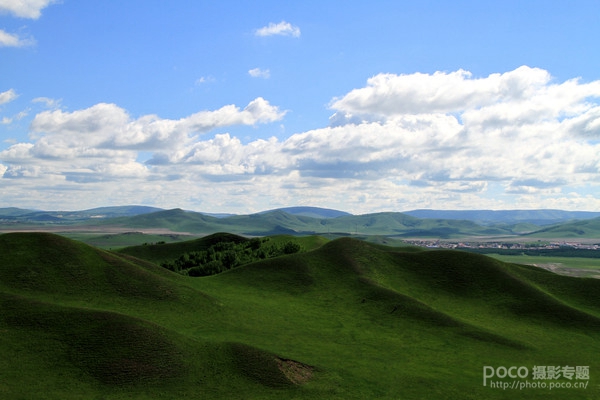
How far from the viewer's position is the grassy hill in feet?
131

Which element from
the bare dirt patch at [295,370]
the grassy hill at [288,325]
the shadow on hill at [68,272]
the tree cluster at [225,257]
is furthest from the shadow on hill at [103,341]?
the tree cluster at [225,257]

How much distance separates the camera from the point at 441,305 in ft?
240

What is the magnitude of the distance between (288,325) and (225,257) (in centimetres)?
5607

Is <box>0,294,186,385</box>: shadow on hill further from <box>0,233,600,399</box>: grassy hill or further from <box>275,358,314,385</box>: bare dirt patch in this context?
<box>275,358,314,385</box>: bare dirt patch

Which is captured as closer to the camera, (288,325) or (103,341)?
(103,341)

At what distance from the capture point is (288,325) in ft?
192

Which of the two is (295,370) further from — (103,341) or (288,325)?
(103,341)

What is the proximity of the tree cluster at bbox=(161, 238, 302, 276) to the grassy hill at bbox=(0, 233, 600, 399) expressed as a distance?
20.7m

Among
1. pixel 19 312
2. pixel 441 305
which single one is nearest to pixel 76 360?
pixel 19 312

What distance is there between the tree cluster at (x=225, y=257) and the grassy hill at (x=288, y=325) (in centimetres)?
2070

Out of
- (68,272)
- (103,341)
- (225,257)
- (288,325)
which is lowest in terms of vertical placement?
(288,325)

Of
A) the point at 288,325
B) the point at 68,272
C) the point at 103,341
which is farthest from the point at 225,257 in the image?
the point at 103,341

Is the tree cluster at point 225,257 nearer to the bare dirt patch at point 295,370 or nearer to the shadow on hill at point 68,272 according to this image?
the shadow on hill at point 68,272

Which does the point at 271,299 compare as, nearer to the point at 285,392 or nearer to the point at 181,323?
the point at 181,323
